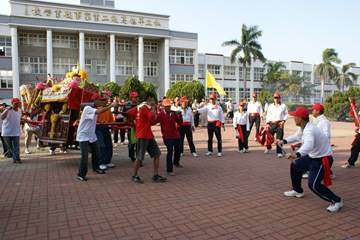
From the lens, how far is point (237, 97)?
61.7 metres

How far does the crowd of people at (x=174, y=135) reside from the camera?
5.11 m

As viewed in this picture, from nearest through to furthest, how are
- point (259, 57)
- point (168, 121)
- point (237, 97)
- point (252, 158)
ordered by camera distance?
point (168, 121)
point (252, 158)
point (259, 57)
point (237, 97)

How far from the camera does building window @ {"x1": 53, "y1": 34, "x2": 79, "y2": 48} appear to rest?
148ft

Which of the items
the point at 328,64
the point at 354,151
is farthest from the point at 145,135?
the point at 328,64

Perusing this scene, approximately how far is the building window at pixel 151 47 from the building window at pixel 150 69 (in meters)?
1.88

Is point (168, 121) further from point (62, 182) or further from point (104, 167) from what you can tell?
point (62, 182)

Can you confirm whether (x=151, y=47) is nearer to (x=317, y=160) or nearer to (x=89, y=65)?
(x=89, y=65)

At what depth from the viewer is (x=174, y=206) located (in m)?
5.35

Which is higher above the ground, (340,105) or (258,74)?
(258,74)

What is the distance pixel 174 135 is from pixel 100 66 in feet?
139

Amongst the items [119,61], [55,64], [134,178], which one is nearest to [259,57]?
[119,61]

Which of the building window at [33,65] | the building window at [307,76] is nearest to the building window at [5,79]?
the building window at [33,65]

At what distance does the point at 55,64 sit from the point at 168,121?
135 feet

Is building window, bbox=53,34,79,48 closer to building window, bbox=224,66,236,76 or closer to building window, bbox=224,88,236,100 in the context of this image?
building window, bbox=224,66,236,76
